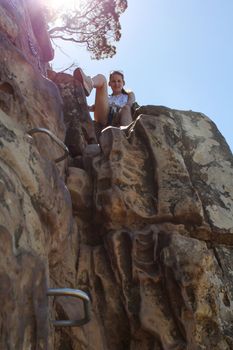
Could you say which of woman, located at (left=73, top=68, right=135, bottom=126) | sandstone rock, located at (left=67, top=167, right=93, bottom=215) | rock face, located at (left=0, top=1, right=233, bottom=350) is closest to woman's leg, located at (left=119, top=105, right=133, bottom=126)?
woman, located at (left=73, top=68, right=135, bottom=126)

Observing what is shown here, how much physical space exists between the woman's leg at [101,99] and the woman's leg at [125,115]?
20 cm

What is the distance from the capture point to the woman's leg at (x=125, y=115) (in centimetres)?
553

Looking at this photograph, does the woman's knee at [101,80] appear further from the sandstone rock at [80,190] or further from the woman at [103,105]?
the sandstone rock at [80,190]

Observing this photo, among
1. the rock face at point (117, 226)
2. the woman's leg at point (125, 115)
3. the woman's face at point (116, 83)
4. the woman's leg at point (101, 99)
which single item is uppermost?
the woman's face at point (116, 83)

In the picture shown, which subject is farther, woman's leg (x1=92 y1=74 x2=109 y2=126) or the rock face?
woman's leg (x1=92 y1=74 x2=109 y2=126)

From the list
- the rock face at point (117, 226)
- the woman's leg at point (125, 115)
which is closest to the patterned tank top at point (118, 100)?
the woman's leg at point (125, 115)

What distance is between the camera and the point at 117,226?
3.45m

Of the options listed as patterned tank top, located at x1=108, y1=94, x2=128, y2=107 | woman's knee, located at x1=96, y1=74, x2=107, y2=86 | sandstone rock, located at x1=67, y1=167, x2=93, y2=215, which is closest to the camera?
sandstone rock, located at x1=67, y1=167, x2=93, y2=215

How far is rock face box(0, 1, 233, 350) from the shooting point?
2316mm

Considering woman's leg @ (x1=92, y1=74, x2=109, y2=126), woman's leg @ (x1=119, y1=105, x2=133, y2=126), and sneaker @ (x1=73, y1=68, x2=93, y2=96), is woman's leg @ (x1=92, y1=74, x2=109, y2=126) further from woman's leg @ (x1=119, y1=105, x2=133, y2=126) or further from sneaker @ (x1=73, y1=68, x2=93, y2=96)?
woman's leg @ (x1=119, y1=105, x2=133, y2=126)

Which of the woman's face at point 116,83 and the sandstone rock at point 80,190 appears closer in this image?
the sandstone rock at point 80,190

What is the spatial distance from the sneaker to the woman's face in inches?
28.4

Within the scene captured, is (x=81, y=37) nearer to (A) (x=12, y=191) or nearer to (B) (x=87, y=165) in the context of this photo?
(B) (x=87, y=165)

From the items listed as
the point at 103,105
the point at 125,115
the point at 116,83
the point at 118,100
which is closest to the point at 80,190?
the point at 125,115
